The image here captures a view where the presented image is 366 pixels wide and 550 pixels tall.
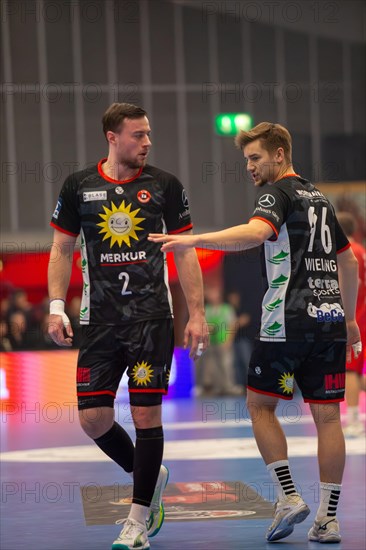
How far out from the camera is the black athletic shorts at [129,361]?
4.71 meters

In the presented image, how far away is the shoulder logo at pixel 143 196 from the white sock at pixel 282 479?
1.31m

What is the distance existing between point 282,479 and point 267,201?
1.23 metres

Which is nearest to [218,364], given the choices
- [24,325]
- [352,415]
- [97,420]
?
[24,325]

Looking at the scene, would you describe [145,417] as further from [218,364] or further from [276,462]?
[218,364]

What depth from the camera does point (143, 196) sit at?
484 cm

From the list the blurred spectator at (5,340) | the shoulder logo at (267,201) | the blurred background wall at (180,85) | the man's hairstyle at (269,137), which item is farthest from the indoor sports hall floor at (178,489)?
the blurred background wall at (180,85)

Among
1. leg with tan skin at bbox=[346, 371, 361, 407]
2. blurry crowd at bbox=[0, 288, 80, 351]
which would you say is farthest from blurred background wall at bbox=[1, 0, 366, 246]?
leg with tan skin at bbox=[346, 371, 361, 407]

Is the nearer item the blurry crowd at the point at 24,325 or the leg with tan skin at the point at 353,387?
the leg with tan skin at the point at 353,387

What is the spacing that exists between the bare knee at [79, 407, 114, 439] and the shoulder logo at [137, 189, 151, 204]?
940 millimetres

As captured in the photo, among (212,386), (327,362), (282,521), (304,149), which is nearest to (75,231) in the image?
(327,362)

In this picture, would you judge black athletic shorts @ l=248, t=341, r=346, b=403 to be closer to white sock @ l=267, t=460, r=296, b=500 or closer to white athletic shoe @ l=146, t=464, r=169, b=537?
white sock @ l=267, t=460, r=296, b=500

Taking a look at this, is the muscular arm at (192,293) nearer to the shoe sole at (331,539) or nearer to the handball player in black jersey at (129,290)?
the handball player in black jersey at (129,290)

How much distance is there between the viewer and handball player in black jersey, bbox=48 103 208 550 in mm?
4727

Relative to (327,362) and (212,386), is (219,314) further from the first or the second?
(327,362)
